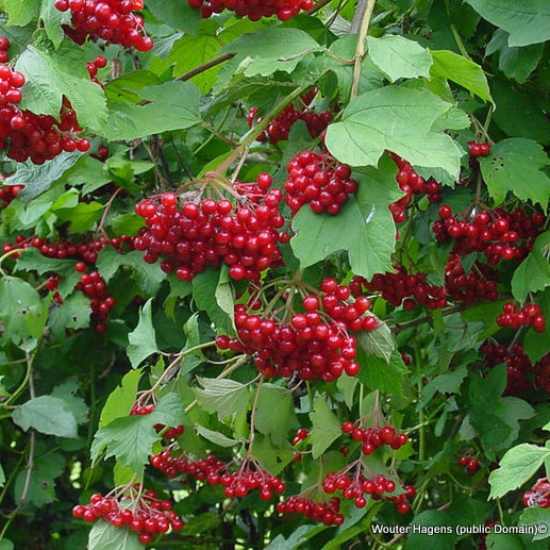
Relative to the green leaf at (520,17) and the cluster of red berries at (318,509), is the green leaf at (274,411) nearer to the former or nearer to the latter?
the cluster of red berries at (318,509)

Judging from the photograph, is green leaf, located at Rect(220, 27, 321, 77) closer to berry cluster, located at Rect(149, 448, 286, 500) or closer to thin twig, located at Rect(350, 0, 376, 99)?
thin twig, located at Rect(350, 0, 376, 99)

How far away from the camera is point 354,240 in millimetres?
1233

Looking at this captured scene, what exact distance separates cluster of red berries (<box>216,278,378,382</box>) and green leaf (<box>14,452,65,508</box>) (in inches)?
60.0

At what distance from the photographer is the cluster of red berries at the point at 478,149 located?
1631mm

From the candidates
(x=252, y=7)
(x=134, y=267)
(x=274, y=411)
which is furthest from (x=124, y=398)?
(x=252, y=7)

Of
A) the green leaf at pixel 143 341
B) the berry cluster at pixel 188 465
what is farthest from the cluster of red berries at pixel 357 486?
the green leaf at pixel 143 341

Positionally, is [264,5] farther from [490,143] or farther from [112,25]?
[490,143]

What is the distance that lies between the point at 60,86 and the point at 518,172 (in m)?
0.81

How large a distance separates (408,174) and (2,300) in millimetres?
1476

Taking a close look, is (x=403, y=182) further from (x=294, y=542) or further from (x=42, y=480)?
(x=42, y=480)

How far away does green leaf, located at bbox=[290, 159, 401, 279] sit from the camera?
3.97ft

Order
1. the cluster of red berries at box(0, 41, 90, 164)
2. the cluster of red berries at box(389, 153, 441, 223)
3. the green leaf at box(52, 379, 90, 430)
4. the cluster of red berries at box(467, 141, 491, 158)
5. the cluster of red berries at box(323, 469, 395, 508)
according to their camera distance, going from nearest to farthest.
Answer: the cluster of red berries at box(0, 41, 90, 164) → the cluster of red berries at box(389, 153, 441, 223) → the cluster of red berries at box(467, 141, 491, 158) → the cluster of red berries at box(323, 469, 395, 508) → the green leaf at box(52, 379, 90, 430)

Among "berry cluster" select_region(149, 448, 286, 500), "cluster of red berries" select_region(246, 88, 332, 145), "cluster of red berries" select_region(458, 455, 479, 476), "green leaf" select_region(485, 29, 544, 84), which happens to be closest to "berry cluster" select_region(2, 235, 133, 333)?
"berry cluster" select_region(149, 448, 286, 500)

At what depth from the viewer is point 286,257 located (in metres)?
Answer: 1.41
